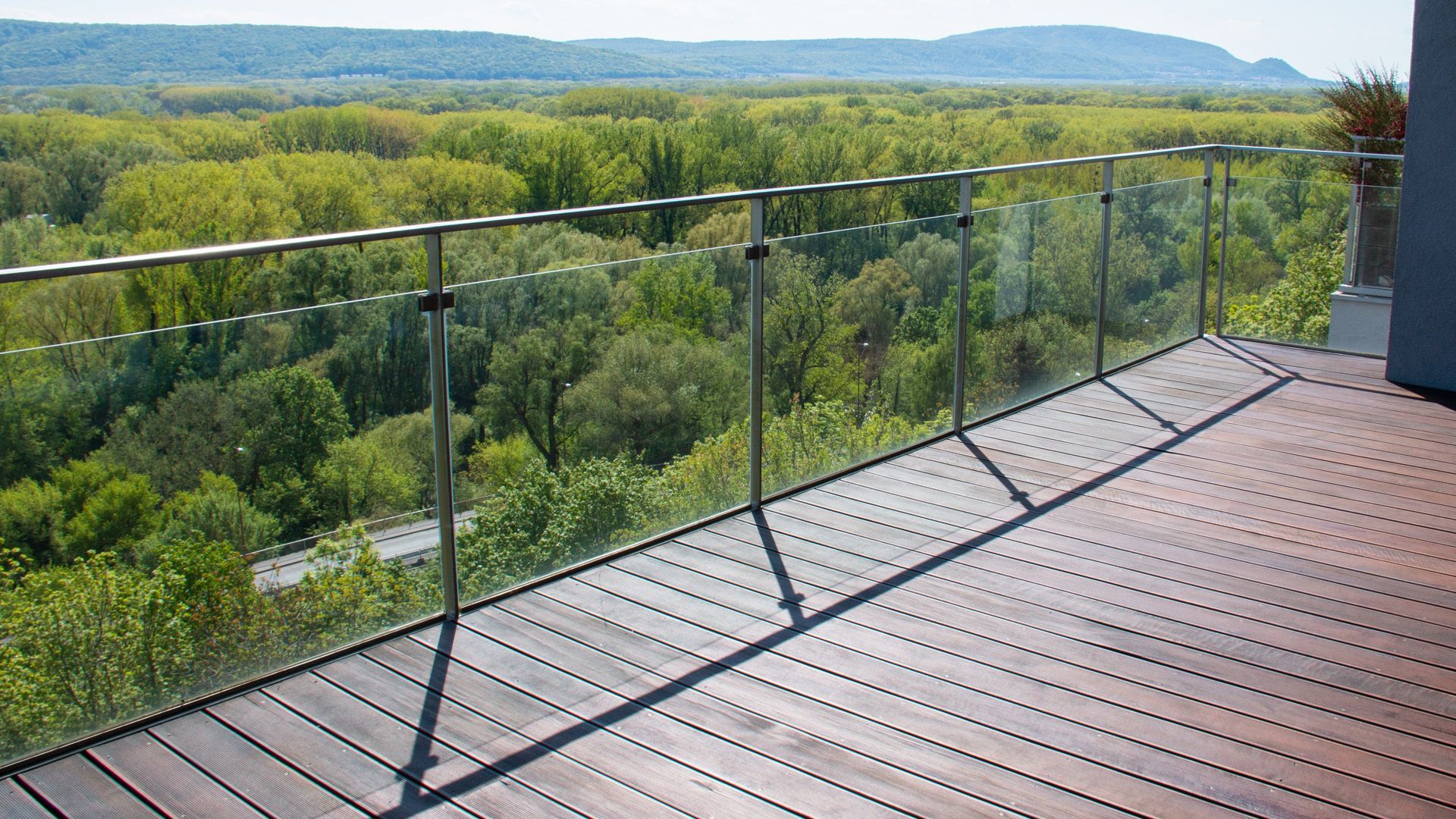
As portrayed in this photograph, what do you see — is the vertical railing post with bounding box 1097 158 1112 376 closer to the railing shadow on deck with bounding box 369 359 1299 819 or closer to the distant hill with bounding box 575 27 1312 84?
the railing shadow on deck with bounding box 369 359 1299 819

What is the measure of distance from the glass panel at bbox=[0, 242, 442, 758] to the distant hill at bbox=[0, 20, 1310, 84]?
102 m

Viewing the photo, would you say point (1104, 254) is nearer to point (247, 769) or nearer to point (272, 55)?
point (247, 769)

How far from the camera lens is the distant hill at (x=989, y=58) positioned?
169750mm

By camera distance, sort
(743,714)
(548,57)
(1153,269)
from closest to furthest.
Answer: (743,714), (1153,269), (548,57)

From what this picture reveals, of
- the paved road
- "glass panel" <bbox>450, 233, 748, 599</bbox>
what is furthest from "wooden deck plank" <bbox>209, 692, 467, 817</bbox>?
"glass panel" <bbox>450, 233, 748, 599</bbox>

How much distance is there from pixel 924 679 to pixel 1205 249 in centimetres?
417

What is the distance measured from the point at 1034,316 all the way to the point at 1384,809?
2.95 m

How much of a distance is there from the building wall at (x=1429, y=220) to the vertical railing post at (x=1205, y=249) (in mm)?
857

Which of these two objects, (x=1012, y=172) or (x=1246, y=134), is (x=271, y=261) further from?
(x=1246, y=134)

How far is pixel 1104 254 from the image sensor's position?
5.05 meters

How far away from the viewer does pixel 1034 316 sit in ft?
15.7

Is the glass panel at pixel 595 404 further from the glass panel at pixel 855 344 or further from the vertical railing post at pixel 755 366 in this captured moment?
the glass panel at pixel 855 344

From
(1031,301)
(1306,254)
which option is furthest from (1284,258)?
(1031,301)

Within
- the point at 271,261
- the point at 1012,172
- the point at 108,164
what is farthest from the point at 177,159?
the point at 1012,172
